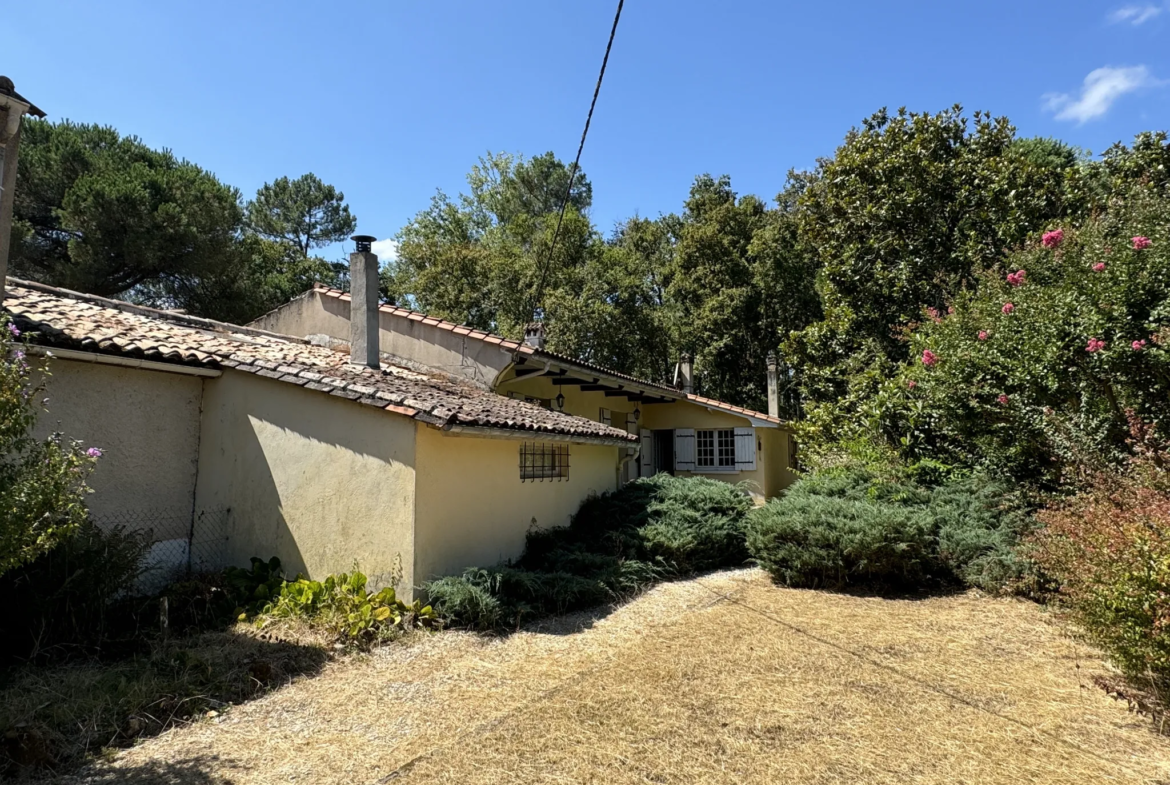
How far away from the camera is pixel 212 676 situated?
5.09 metres

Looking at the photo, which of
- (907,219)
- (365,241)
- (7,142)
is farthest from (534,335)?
(907,219)

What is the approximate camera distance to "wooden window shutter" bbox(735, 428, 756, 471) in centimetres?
1662

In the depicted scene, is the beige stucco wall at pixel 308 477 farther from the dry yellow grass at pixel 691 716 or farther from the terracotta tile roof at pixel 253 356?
the dry yellow grass at pixel 691 716

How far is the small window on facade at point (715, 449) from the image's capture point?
55.9ft

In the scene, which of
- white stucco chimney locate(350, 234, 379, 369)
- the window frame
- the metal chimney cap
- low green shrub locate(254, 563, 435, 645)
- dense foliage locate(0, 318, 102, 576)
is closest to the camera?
dense foliage locate(0, 318, 102, 576)

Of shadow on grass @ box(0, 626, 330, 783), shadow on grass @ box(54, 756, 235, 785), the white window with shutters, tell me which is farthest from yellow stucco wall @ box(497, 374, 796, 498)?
shadow on grass @ box(54, 756, 235, 785)

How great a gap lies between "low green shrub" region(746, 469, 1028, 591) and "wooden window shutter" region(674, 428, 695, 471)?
7.29m

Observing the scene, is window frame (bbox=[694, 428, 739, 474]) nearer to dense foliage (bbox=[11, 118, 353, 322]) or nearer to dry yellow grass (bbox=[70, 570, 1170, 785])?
dry yellow grass (bbox=[70, 570, 1170, 785])

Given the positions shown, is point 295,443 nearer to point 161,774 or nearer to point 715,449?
point 161,774

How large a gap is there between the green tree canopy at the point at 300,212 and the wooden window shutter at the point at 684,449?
2347 centimetres

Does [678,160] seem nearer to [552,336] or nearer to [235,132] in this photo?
[235,132]

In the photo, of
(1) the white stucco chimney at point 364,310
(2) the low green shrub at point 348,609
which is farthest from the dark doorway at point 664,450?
(2) the low green shrub at point 348,609

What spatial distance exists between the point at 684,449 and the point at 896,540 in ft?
28.9

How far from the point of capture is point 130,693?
15.1 ft
